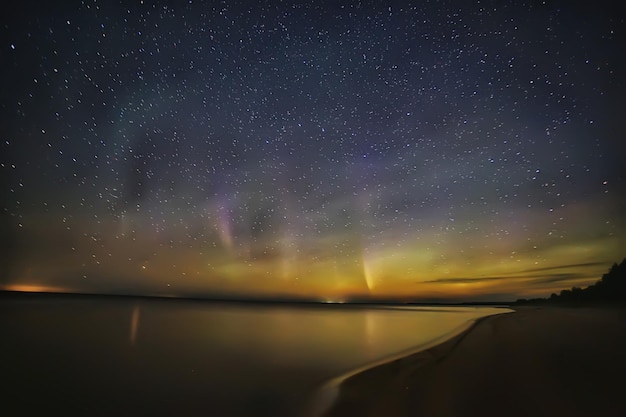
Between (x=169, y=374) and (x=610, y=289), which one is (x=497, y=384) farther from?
(x=610, y=289)

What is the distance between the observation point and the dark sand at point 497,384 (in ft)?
12.8

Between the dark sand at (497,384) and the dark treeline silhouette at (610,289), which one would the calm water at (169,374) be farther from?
the dark treeline silhouette at (610,289)

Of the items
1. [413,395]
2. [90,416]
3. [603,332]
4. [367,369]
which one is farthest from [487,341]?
[90,416]

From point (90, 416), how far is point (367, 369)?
4443 mm

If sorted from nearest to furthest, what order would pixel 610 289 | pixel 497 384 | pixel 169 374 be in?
pixel 497 384
pixel 169 374
pixel 610 289

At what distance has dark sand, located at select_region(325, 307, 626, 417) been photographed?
12.8 feet

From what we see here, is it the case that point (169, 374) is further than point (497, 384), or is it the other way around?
point (169, 374)

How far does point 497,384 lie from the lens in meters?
4.93

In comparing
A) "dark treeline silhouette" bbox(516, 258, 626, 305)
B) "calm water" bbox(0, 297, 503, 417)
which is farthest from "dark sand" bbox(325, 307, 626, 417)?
→ "dark treeline silhouette" bbox(516, 258, 626, 305)

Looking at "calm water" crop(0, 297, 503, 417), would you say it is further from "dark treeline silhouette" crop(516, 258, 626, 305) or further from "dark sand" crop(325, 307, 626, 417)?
"dark treeline silhouette" crop(516, 258, 626, 305)

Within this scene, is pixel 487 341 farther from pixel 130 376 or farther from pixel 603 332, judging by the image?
pixel 130 376

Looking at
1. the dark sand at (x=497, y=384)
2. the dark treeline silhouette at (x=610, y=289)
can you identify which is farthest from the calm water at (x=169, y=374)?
the dark treeline silhouette at (x=610, y=289)

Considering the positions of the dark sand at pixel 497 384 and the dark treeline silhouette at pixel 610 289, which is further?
the dark treeline silhouette at pixel 610 289

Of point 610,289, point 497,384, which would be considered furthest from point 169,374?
point 610,289
